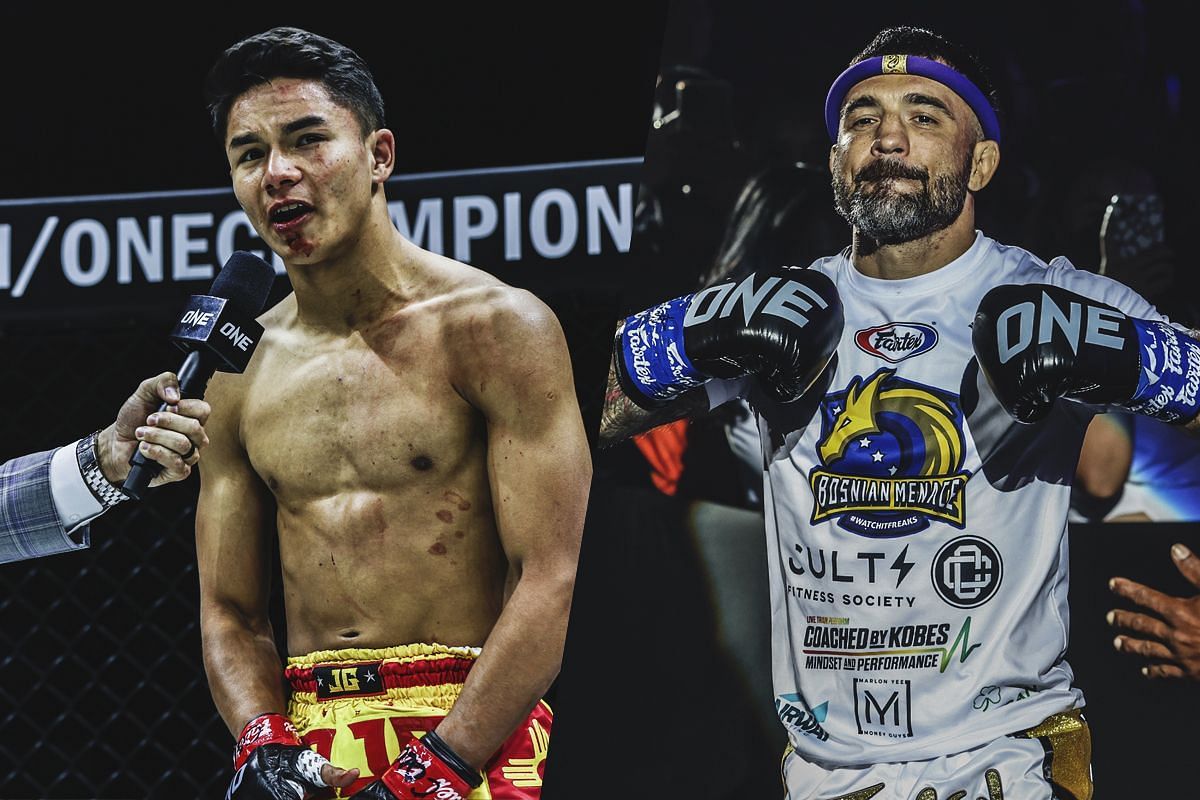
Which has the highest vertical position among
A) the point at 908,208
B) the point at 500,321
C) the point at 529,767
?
the point at 908,208

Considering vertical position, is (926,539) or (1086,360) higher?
(1086,360)

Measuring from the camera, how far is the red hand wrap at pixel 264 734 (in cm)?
153

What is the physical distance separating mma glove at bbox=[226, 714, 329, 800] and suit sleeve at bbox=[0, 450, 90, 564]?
1.34ft

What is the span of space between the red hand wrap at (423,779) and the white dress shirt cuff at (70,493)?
531 millimetres

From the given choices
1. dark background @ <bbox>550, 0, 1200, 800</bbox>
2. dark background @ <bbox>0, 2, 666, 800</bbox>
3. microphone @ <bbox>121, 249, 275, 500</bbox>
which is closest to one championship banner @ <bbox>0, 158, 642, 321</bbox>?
dark background @ <bbox>0, 2, 666, 800</bbox>

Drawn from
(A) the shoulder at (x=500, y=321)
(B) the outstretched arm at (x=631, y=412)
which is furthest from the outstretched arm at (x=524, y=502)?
(B) the outstretched arm at (x=631, y=412)

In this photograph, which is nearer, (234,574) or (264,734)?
(264,734)

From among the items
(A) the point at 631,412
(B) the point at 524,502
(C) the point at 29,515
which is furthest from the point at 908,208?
(C) the point at 29,515

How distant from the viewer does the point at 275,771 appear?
4.85 feet

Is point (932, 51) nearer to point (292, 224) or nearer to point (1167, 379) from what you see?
point (1167, 379)

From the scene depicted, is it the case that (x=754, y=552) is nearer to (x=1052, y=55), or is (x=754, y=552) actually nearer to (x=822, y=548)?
(x=822, y=548)

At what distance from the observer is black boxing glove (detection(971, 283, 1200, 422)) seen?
3.28 ft

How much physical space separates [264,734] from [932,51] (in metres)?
1.03

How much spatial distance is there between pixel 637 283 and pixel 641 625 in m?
0.29
